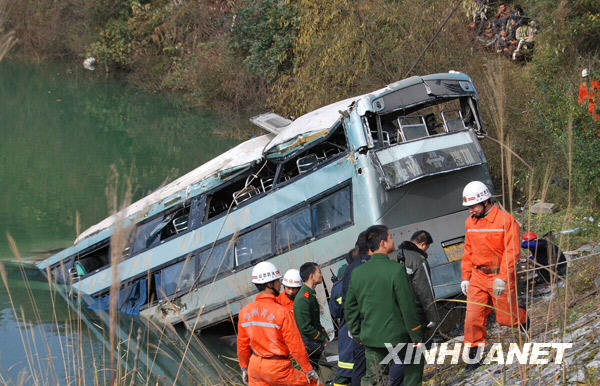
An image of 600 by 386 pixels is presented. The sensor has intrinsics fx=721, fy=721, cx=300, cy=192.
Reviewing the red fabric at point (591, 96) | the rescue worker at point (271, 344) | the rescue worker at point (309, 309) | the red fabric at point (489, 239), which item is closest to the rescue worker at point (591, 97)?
the red fabric at point (591, 96)

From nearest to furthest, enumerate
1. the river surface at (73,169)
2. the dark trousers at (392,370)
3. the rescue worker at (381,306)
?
the rescue worker at (381,306) → the dark trousers at (392,370) → the river surface at (73,169)

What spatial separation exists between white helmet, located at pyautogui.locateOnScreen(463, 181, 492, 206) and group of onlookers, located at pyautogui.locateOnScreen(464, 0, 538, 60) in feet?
40.3

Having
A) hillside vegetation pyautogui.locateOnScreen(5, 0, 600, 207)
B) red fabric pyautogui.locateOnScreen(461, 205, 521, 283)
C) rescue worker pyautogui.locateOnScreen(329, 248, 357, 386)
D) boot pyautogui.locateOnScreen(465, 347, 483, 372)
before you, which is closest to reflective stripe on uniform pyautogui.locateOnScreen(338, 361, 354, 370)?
rescue worker pyautogui.locateOnScreen(329, 248, 357, 386)

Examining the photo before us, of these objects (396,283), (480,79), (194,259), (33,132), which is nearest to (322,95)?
(480,79)

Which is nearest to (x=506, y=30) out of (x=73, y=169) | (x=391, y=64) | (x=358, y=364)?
(x=391, y=64)

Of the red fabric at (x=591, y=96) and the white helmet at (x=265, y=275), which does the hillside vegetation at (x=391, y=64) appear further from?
the white helmet at (x=265, y=275)

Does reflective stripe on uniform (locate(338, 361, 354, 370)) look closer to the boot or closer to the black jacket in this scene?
the black jacket

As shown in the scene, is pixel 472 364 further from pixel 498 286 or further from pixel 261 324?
pixel 261 324

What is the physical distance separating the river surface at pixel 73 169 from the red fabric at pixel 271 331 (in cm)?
274

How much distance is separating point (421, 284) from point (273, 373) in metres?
1.43

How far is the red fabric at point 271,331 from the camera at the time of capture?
576cm

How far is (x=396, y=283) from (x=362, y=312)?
385 mm

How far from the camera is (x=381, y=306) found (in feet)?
17.2

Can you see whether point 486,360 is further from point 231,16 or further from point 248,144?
point 231,16
